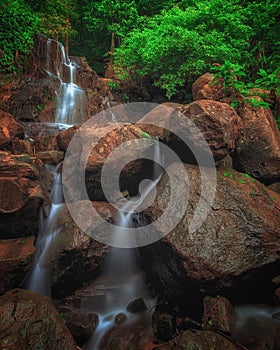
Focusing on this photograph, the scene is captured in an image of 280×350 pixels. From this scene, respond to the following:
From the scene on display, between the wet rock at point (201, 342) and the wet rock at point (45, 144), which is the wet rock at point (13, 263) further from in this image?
the wet rock at point (45, 144)

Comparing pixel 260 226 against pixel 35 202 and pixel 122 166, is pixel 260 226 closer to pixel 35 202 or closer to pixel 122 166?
pixel 122 166

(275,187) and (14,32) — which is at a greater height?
(14,32)

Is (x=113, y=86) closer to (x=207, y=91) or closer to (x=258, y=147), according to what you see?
(x=207, y=91)

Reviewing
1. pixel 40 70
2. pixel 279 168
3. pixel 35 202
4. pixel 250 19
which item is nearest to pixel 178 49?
pixel 250 19

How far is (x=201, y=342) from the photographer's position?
9.74 feet

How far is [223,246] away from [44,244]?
3.36 metres

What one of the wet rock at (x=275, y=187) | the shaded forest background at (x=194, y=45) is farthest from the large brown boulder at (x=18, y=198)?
the shaded forest background at (x=194, y=45)

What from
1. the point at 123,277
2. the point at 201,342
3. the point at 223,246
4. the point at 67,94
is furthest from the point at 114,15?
the point at 201,342

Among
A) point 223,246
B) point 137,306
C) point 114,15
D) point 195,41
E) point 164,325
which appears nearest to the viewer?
point 164,325

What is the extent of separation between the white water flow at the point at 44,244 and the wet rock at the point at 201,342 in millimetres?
2605

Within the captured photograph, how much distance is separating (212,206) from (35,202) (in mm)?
Result: 3236

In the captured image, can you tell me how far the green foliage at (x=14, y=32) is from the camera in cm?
955

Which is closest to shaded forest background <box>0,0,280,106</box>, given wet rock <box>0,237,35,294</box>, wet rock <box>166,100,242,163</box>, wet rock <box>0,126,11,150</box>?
wet rock <box>166,100,242,163</box>

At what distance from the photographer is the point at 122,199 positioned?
5.55m
